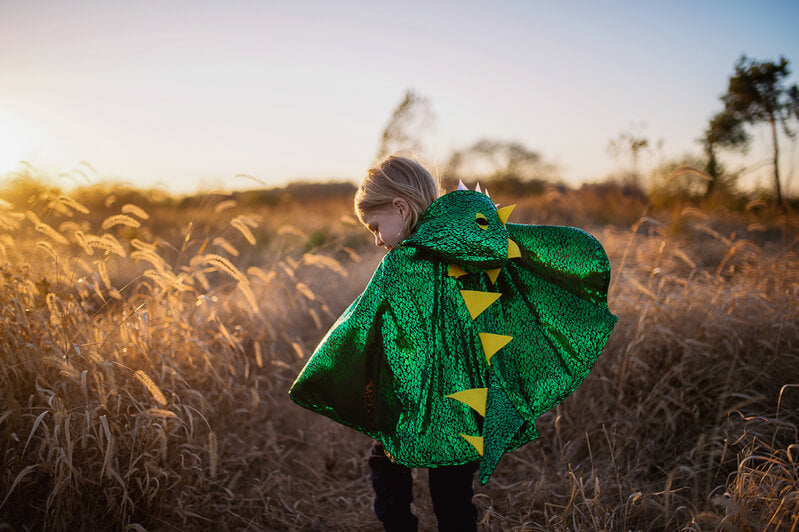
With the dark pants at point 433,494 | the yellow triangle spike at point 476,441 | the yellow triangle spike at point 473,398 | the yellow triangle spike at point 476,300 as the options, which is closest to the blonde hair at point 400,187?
the yellow triangle spike at point 476,300

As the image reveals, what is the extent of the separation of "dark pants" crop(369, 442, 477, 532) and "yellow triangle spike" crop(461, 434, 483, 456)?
202 millimetres

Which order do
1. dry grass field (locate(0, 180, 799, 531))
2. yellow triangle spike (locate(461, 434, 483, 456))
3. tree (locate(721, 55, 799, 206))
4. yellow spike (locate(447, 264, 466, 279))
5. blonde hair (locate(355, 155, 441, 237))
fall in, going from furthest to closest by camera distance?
1. tree (locate(721, 55, 799, 206))
2. dry grass field (locate(0, 180, 799, 531))
3. blonde hair (locate(355, 155, 441, 237))
4. yellow spike (locate(447, 264, 466, 279))
5. yellow triangle spike (locate(461, 434, 483, 456))

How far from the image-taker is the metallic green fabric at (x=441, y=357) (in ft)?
4.69

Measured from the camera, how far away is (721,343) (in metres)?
2.79

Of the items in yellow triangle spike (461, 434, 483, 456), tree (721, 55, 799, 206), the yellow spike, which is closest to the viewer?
yellow triangle spike (461, 434, 483, 456)

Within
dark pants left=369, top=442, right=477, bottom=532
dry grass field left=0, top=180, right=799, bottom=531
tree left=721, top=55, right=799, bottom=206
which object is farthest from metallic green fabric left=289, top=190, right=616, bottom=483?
tree left=721, top=55, right=799, bottom=206

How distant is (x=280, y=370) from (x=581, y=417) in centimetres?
219

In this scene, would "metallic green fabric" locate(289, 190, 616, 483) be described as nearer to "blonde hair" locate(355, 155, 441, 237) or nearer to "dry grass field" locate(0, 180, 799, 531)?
"blonde hair" locate(355, 155, 441, 237)

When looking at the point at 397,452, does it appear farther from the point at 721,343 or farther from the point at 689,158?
the point at 689,158

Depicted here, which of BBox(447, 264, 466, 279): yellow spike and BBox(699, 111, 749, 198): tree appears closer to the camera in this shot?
BBox(447, 264, 466, 279): yellow spike

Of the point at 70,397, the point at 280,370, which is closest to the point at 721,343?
the point at 280,370

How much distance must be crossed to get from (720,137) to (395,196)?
9.32 m

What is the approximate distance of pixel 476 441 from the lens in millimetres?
1423

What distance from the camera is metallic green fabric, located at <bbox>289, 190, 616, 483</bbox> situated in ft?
4.69
